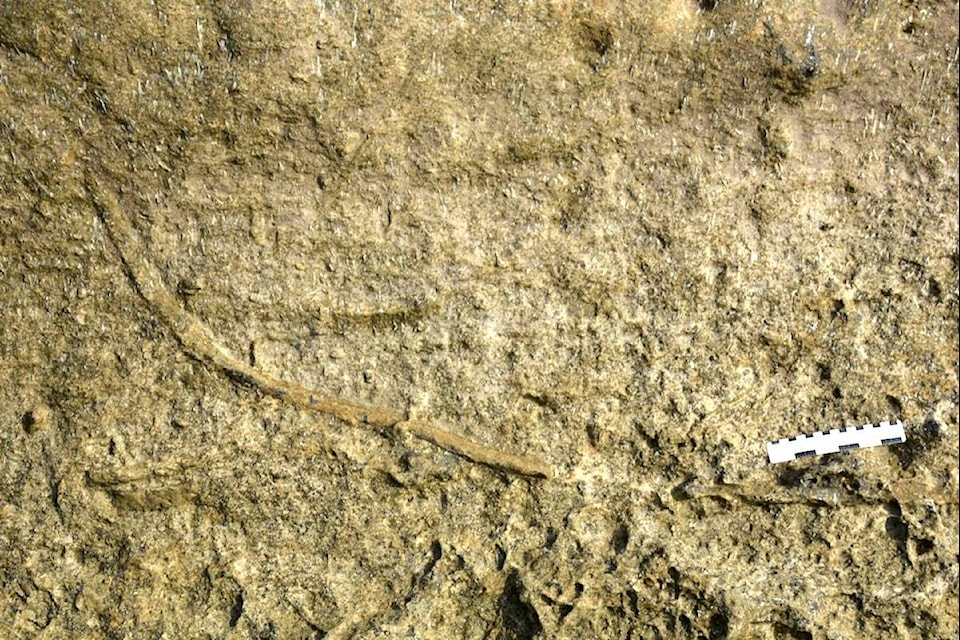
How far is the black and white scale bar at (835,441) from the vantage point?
174 cm

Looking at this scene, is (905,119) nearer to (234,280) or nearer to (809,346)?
(809,346)

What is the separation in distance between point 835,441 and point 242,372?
864 millimetres

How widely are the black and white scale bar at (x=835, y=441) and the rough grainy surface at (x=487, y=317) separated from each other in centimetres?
2

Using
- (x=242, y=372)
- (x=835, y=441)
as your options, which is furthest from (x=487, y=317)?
(x=835, y=441)

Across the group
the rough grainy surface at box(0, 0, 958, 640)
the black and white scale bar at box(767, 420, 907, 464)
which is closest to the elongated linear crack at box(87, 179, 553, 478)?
the rough grainy surface at box(0, 0, 958, 640)

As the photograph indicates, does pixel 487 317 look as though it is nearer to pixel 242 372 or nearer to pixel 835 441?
pixel 242 372

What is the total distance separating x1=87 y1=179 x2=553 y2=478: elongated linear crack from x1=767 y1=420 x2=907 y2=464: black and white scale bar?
338mm

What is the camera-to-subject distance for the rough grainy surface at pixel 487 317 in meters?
1.68

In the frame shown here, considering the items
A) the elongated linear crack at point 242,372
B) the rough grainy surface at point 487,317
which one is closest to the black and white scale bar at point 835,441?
the rough grainy surface at point 487,317

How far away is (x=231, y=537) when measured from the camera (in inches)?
68.2

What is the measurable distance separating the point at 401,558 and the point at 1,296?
677 mm

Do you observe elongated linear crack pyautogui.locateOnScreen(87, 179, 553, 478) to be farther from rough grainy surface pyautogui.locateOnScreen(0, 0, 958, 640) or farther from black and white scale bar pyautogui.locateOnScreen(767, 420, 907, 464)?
black and white scale bar pyautogui.locateOnScreen(767, 420, 907, 464)

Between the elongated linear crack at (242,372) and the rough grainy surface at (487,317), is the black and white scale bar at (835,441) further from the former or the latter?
the elongated linear crack at (242,372)

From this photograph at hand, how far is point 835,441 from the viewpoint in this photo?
174 centimetres
